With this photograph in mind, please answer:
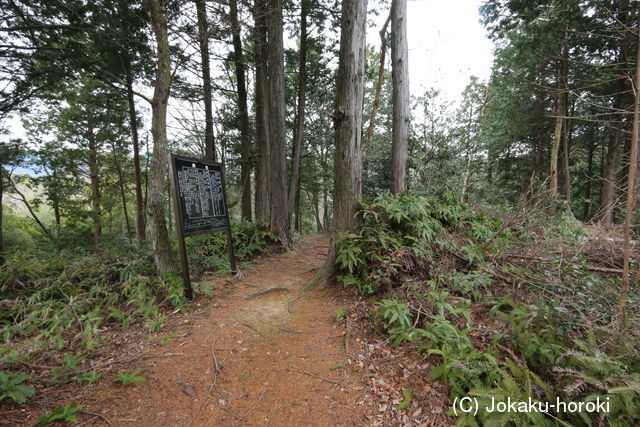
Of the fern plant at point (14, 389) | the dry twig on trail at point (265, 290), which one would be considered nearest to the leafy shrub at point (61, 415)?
the fern plant at point (14, 389)

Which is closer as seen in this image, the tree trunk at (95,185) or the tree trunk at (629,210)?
the tree trunk at (629,210)

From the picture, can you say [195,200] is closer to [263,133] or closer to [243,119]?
[263,133]

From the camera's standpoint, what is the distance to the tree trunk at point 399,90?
7.59m

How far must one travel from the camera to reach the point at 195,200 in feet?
15.1

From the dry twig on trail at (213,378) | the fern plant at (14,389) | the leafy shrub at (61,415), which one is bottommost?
the dry twig on trail at (213,378)

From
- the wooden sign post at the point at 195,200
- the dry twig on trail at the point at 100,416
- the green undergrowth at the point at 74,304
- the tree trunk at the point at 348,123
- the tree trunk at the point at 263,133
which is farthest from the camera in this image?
the tree trunk at the point at 263,133

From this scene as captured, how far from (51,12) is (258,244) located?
6934 millimetres

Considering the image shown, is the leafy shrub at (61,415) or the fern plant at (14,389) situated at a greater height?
the fern plant at (14,389)

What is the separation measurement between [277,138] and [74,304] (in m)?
5.75

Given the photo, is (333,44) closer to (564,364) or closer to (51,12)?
(51,12)

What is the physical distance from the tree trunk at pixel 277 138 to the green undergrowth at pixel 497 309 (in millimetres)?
3530

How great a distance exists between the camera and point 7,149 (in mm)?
8742

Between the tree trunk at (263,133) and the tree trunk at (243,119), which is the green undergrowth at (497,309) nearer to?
the tree trunk at (263,133)

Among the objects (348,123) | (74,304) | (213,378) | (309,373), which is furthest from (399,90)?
(74,304)
